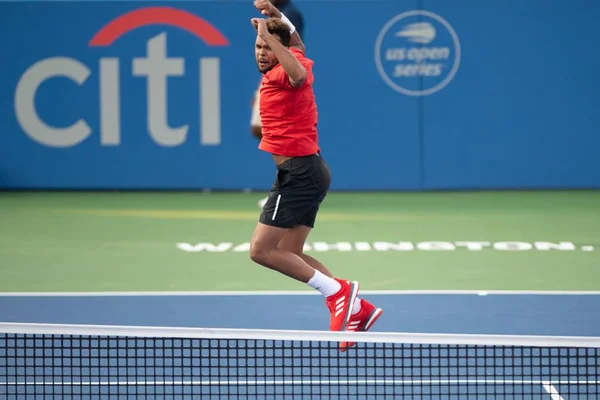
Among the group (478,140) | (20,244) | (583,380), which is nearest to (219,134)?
(478,140)

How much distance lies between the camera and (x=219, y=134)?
13930 millimetres

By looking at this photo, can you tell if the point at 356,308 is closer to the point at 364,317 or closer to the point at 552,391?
the point at 364,317

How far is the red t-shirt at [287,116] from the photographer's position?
589 centimetres

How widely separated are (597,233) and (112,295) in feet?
16.0

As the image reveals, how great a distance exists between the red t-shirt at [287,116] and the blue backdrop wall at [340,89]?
778 centimetres

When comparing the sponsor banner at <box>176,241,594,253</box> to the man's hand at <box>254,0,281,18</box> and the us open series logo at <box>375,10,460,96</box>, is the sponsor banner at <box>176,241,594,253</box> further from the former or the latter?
the us open series logo at <box>375,10,460,96</box>

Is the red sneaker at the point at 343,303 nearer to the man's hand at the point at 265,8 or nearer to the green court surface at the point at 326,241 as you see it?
the man's hand at the point at 265,8

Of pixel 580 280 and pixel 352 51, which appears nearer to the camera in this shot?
pixel 580 280

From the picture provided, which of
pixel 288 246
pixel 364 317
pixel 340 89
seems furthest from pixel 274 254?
pixel 340 89

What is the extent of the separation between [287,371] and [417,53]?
8695mm

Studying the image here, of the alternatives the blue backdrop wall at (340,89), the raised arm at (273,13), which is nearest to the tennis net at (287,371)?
the raised arm at (273,13)

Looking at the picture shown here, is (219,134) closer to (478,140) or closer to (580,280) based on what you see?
(478,140)

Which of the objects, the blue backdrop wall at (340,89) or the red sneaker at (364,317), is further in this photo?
the blue backdrop wall at (340,89)

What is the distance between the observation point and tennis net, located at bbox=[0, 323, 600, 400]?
3.97 meters
